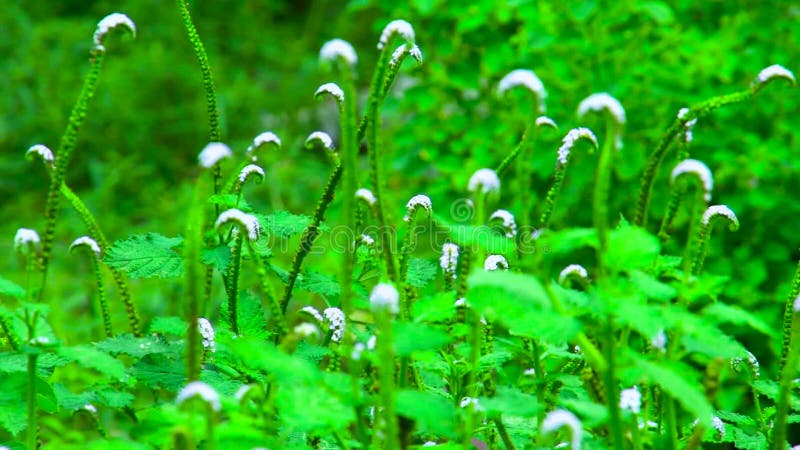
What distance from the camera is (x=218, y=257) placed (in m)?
1.18

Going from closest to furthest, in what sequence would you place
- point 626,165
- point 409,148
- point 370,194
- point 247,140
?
point 370,194, point 626,165, point 409,148, point 247,140

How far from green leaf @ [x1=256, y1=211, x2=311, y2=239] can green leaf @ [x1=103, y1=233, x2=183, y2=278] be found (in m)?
0.12

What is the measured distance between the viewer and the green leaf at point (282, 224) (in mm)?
1206

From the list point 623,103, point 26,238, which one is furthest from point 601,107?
point 623,103

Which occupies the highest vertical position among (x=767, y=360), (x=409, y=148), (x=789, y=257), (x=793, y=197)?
(x=409, y=148)

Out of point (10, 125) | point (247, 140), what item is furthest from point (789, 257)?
point (10, 125)

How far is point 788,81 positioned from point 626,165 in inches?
80.6

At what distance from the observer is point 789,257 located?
123 inches

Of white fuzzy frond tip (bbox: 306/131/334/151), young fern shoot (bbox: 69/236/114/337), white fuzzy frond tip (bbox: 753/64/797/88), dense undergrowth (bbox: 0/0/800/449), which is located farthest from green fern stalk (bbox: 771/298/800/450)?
young fern shoot (bbox: 69/236/114/337)

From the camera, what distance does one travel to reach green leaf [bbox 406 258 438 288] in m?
1.22

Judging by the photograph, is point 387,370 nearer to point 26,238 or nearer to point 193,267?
point 193,267

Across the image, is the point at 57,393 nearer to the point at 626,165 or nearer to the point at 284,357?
the point at 284,357

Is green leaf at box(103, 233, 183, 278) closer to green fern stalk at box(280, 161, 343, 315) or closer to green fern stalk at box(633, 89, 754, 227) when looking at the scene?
green fern stalk at box(280, 161, 343, 315)

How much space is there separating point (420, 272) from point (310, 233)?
159 millimetres
